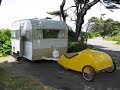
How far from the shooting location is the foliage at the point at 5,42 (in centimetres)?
1572

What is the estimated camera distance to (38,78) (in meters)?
9.83

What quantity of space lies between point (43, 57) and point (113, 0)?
10.0 metres

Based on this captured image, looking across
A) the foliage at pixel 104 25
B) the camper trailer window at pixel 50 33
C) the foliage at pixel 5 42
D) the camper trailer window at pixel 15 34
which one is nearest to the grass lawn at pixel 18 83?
the camper trailer window at pixel 50 33

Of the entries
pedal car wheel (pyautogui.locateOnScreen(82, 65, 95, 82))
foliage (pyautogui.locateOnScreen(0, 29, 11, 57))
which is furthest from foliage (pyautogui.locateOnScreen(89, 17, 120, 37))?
pedal car wheel (pyautogui.locateOnScreen(82, 65, 95, 82))

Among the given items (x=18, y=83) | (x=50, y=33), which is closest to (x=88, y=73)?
(x=18, y=83)

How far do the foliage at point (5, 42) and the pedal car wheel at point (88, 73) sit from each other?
7503 millimetres

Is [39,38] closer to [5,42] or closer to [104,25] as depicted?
[5,42]

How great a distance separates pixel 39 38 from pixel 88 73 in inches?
164

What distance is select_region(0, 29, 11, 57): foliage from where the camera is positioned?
1572cm

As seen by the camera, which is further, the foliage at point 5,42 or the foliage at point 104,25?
the foliage at point 104,25

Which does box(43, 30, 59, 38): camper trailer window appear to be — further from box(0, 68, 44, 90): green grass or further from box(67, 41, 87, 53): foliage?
box(0, 68, 44, 90): green grass

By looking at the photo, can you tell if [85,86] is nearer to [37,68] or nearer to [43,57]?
[37,68]

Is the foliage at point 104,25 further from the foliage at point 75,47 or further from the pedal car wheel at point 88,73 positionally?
the pedal car wheel at point 88,73

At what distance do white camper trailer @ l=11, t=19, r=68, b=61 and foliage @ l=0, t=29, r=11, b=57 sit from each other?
1.68 metres
